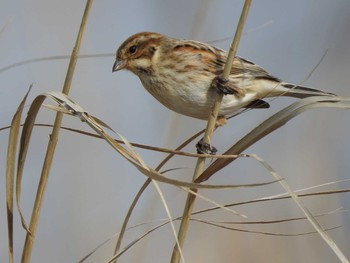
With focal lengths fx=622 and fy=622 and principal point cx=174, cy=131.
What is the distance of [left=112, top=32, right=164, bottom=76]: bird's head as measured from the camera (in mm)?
2619

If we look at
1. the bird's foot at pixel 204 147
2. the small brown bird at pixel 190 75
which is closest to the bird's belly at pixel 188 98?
the small brown bird at pixel 190 75

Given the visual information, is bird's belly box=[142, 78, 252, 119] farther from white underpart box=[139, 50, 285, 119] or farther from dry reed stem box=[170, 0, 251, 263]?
dry reed stem box=[170, 0, 251, 263]

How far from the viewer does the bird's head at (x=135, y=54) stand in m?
2.62

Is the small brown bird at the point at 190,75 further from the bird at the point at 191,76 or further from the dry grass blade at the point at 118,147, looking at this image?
the dry grass blade at the point at 118,147

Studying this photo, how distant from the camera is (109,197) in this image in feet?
10.1

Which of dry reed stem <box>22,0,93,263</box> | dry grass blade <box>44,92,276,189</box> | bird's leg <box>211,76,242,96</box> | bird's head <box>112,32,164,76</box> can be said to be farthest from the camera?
bird's head <box>112,32,164,76</box>

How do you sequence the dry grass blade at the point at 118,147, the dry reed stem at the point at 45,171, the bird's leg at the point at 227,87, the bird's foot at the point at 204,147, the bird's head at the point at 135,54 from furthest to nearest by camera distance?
the bird's head at the point at 135,54, the bird's leg at the point at 227,87, the bird's foot at the point at 204,147, the dry reed stem at the point at 45,171, the dry grass blade at the point at 118,147

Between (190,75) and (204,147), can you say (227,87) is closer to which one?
(190,75)

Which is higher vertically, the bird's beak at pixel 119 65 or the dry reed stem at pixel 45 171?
the bird's beak at pixel 119 65

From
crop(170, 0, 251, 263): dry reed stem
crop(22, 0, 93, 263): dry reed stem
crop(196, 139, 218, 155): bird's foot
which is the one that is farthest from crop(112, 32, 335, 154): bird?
crop(22, 0, 93, 263): dry reed stem

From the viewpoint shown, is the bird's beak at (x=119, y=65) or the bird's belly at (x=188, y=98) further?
the bird's beak at (x=119, y=65)

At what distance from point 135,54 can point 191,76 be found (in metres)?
0.30

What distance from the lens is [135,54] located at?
8.64 ft

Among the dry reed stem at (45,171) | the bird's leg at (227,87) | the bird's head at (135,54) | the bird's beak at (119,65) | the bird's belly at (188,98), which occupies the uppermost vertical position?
the bird's head at (135,54)
